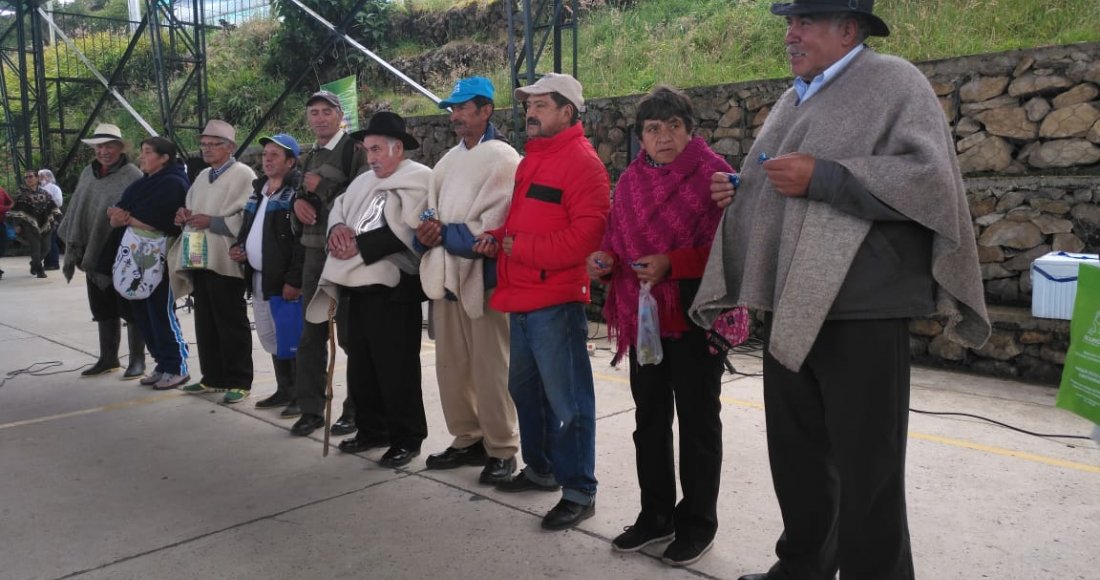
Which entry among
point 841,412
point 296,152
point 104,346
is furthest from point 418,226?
point 104,346

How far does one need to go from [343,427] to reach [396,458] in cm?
81

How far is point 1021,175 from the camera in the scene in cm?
648

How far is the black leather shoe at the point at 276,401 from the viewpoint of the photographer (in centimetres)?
593

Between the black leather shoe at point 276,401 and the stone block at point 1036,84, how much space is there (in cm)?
568

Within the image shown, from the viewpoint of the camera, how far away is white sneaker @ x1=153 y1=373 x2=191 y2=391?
6500 millimetres

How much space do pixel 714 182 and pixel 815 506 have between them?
106cm

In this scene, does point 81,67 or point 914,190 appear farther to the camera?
point 81,67

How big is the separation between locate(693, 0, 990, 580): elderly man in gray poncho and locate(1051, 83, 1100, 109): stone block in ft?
15.0

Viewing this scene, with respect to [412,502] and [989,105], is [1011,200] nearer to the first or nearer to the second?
[989,105]

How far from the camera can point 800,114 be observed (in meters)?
2.49

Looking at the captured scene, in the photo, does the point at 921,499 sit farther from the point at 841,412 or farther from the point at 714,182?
the point at 714,182

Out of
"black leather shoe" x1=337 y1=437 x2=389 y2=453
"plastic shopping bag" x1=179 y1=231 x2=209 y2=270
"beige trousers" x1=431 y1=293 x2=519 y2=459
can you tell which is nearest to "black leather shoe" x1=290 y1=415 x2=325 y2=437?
"black leather shoe" x1=337 y1=437 x2=389 y2=453

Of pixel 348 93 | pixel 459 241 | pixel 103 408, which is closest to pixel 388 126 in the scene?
pixel 459 241

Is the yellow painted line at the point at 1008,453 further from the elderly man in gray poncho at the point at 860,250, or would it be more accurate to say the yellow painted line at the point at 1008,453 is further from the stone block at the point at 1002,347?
the elderly man in gray poncho at the point at 860,250
